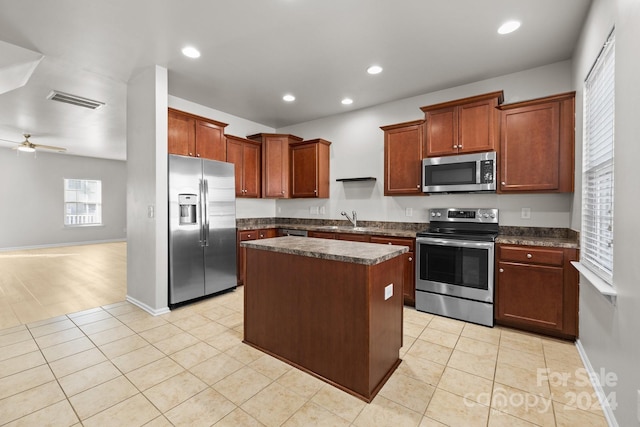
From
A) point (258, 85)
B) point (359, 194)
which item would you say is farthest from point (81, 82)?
point (359, 194)

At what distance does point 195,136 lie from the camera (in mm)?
3873

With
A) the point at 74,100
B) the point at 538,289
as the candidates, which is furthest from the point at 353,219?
the point at 74,100

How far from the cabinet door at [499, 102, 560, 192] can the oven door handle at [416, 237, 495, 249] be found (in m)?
0.69

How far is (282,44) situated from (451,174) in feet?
7.81

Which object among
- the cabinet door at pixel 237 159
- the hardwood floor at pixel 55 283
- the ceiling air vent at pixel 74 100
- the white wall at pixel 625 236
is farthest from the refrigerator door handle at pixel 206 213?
the white wall at pixel 625 236

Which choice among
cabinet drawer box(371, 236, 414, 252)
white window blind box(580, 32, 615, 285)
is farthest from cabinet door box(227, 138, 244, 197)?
white window blind box(580, 32, 615, 285)

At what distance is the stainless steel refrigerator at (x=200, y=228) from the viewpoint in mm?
3404

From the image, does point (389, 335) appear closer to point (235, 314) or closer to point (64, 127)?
point (235, 314)

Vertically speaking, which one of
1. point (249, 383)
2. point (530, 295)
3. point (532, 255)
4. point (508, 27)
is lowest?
point (249, 383)

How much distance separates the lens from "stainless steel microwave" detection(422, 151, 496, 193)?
318 centimetres

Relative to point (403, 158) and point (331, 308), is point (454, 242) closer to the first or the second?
point (403, 158)

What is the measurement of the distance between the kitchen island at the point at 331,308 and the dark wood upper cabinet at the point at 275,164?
8.54 feet

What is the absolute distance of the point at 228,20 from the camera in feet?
7.98

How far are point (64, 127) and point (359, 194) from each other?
6010 mm
